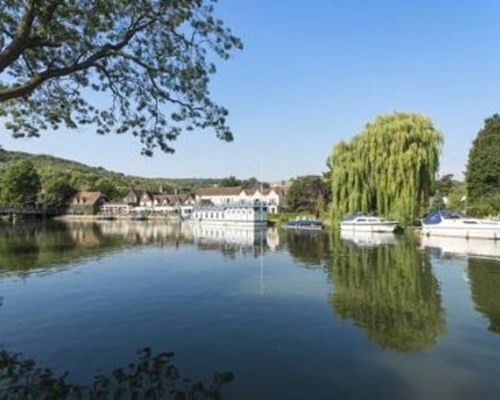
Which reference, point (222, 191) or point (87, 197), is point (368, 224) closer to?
point (222, 191)

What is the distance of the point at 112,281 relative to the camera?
23969 mm

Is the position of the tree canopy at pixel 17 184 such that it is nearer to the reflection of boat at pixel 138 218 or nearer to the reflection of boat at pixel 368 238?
the reflection of boat at pixel 138 218

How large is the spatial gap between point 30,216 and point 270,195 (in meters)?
60.6

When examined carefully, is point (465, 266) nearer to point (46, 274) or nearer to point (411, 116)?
point (46, 274)

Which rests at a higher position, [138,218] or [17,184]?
[17,184]

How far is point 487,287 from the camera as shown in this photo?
2108 cm

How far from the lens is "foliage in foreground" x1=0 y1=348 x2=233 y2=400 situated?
9.38 metres

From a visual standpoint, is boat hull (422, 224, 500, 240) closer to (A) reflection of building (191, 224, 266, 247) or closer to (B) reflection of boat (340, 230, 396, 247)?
(B) reflection of boat (340, 230, 396, 247)

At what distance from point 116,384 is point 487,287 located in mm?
16851

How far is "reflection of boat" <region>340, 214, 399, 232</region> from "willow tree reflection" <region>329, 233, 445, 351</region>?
1907 cm

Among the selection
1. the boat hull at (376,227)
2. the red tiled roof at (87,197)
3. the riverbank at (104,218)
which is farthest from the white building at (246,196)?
the boat hull at (376,227)

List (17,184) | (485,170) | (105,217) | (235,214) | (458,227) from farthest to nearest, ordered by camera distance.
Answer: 1. (105,217)
2. (17,184)
3. (235,214)
4. (485,170)
5. (458,227)

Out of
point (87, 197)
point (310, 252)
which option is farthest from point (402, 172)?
point (87, 197)

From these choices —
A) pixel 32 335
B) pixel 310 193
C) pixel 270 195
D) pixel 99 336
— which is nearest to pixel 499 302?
pixel 99 336
